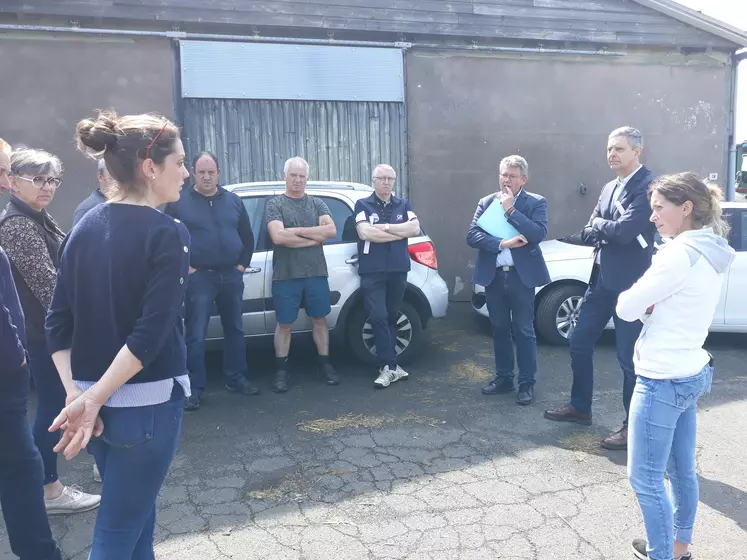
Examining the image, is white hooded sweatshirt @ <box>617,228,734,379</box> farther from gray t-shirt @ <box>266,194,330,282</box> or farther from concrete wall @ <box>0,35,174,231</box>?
concrete wall @ <box>0,35,174,231</box>

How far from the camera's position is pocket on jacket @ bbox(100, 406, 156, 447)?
6.44 feet

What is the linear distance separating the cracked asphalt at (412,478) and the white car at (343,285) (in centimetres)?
35

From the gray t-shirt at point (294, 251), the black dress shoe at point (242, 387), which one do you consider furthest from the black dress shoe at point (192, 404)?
the gray t-shirt at point (294, 251)

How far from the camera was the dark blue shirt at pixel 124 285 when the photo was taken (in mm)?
1904

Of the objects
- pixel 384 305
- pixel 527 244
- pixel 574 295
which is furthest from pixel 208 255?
pixel 574 295

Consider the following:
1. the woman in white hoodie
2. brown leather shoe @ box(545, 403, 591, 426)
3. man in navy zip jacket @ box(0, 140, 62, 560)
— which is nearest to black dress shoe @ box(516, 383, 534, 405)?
brown leather shoe @ box(545, 403, 591, 426)

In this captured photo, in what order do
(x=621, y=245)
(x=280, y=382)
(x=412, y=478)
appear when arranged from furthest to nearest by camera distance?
(x=280, y=382), (x=621, y=245), (x=412, y=478)

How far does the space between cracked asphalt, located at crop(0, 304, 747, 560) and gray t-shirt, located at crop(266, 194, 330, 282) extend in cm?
83

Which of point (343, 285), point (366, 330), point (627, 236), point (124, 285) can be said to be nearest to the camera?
point (124, 285)

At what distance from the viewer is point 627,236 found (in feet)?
13.8

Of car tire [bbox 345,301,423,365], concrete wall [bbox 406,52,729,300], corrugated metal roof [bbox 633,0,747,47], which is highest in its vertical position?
corrugated metal roof [bbox 633,0,747,47]

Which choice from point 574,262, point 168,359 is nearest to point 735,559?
point 168,359

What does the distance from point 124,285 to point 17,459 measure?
44.3 inches

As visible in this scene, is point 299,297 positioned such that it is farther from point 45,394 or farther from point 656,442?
point 656,442
